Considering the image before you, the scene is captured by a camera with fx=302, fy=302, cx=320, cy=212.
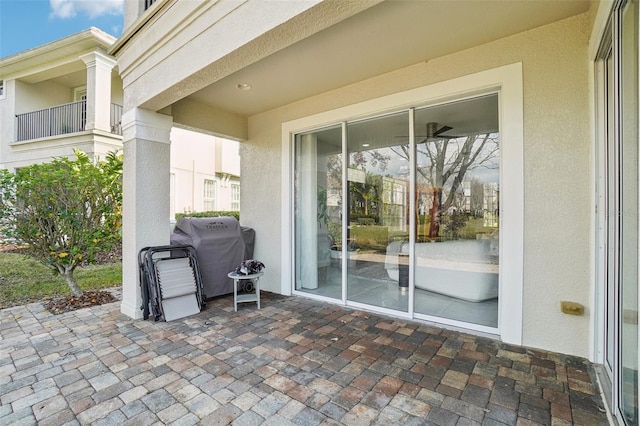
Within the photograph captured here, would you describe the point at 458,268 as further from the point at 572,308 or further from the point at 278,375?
the point at 278,375

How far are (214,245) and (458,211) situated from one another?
3478 millimetres

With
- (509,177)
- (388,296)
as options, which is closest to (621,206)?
(509,177)

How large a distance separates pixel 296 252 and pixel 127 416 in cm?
320

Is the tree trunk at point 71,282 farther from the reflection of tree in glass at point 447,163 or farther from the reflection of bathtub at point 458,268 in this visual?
the reflection of tree in glass at point 447,163

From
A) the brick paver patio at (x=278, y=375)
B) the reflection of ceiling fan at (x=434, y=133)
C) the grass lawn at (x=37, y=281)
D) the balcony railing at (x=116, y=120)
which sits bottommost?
the brick paver patio at (x=278, y=375)

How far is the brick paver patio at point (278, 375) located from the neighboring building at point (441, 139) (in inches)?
14.6

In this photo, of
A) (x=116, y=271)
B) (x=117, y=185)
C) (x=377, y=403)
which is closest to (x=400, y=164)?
(x=377, y=403)

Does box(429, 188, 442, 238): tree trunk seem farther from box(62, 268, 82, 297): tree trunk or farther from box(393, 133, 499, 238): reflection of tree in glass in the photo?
box(62, 268, 82, 297): tree trunk

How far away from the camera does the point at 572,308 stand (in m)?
2.74

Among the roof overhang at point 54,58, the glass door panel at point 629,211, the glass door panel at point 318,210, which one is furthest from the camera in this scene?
the roof overhang at point 54,58

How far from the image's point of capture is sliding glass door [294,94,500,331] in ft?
11.2

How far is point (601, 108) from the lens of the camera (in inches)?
98.4

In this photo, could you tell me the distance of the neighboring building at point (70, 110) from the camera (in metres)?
8.90

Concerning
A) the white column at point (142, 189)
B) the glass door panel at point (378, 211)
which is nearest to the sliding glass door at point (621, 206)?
the glass door panel at point (378, 211)
